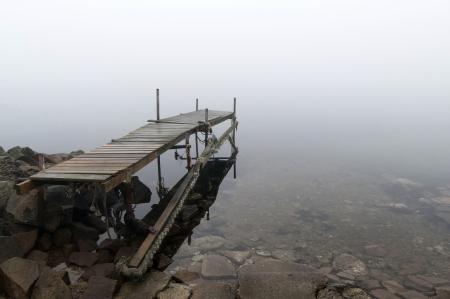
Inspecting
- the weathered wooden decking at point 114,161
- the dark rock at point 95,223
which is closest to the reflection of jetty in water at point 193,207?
the dark rock at point 95,223

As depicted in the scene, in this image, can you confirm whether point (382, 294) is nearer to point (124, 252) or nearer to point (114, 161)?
point (124, 252)

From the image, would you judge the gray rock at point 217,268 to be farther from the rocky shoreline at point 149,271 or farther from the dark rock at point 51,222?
the dark rock at point 51,222

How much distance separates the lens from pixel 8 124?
6212 centimetres

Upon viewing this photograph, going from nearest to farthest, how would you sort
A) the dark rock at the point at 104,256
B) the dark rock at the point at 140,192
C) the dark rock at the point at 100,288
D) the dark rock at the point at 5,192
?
the dark rock at the point at 100,288 → the dark rock at the point at 104,256 → the dark rock at the point at 5,192 → the dark rock at the point at 140,192

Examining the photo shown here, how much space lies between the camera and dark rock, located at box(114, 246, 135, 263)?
8.42 metres

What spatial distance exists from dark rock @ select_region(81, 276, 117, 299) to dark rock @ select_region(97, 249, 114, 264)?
2.02 meters

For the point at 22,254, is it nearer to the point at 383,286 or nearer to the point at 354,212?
the point at 383,286

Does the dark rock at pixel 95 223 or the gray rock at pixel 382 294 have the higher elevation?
the dark rock at pixel 95 223

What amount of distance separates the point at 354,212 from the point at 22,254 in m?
13.1

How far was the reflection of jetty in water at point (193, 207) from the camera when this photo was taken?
11.6 metres

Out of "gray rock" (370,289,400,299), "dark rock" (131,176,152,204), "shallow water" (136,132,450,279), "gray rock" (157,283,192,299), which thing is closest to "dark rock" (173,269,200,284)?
"gray rock" (157,283,192,299)

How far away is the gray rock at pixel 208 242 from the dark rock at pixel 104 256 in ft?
11.1

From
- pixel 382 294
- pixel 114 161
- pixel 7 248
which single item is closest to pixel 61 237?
pixel 7 248

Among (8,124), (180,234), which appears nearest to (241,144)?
(180,234)
